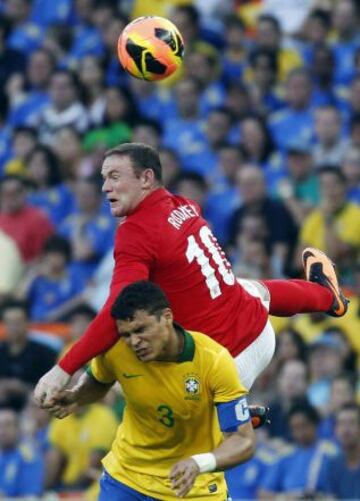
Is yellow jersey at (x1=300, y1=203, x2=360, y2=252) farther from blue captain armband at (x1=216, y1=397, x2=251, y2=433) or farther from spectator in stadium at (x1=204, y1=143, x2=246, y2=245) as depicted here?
blue captain armband at (x1=216, y1=397, x2=251, y2=433)

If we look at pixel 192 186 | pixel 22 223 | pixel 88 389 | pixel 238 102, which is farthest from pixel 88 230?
pixel 88 389

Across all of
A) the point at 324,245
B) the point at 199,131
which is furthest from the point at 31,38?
the point at 324,245

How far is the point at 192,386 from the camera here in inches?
320

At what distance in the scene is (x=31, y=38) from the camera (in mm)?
17953

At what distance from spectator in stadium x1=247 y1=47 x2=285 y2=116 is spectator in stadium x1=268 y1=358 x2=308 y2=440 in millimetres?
3764

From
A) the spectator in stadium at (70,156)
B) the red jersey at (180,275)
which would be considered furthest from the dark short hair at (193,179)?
the red jersey at (180,275)

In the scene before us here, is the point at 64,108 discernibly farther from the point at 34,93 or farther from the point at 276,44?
the point at 276,44

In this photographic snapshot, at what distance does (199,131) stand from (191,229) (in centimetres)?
695

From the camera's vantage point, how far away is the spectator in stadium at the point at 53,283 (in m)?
14.3

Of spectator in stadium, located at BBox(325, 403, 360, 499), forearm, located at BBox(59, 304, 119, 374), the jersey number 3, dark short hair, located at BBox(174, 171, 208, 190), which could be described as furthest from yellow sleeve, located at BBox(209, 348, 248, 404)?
dark short hair, located at BBox(174, 171, 208, 190)

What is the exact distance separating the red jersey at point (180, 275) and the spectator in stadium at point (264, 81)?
703 centimetres

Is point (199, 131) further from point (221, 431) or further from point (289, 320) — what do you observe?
point (221, 431)

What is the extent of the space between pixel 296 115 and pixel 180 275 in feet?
22.7

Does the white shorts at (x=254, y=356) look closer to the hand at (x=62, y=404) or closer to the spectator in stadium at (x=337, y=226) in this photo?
the hand at (x=62, y=404)
